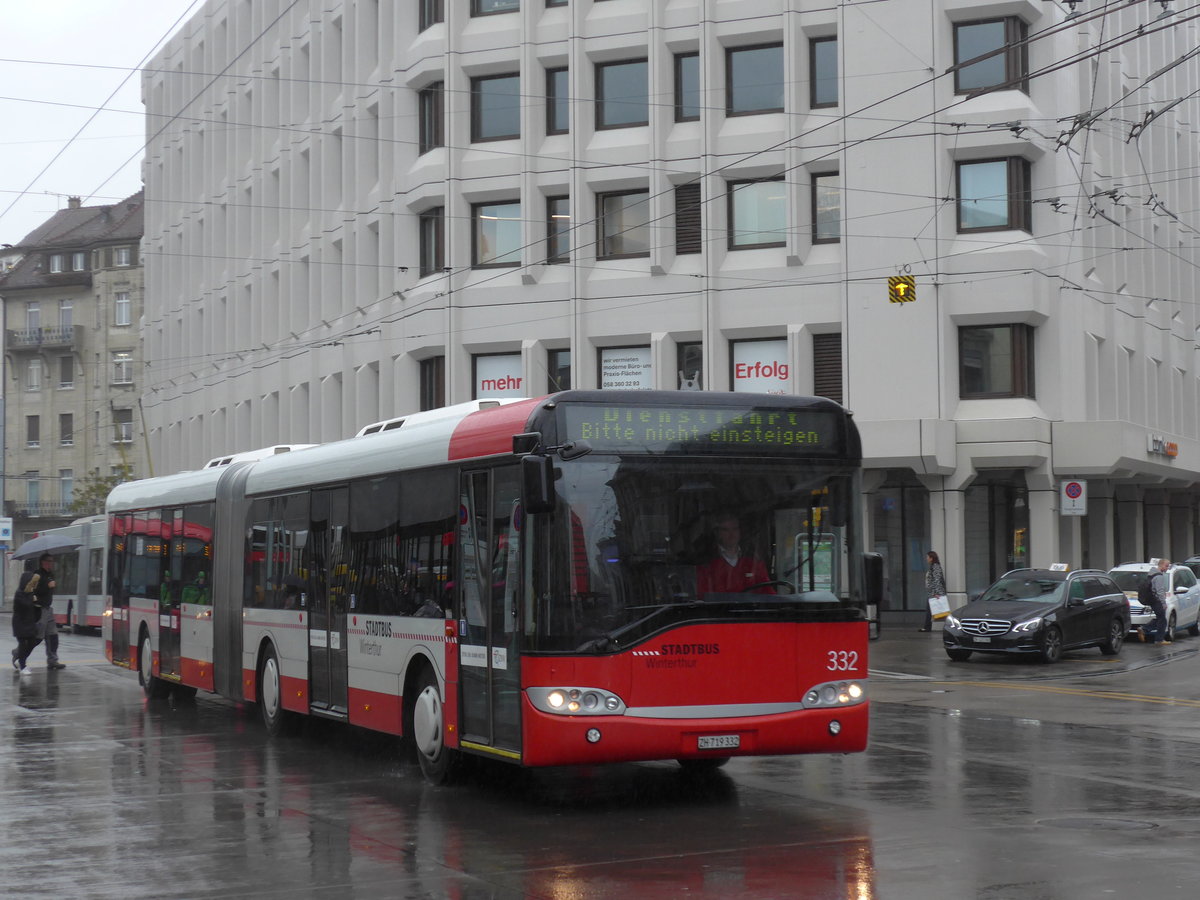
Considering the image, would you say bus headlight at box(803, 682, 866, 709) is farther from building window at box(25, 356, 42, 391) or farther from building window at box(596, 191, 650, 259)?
building window at box(25, 356, 42, 391)

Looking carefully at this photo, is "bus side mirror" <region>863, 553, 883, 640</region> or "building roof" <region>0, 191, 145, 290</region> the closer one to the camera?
"bus side mirror" <region>863, 553, 883, 640</region>

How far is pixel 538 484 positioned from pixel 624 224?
32074mm

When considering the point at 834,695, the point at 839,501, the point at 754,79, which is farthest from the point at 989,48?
the point at 834,695

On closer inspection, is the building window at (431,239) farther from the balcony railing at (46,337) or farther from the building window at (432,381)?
the balcony railing at (46,337)

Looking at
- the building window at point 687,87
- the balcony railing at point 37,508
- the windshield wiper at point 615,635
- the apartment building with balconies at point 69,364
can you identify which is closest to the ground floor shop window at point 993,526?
the building window at point 687,87

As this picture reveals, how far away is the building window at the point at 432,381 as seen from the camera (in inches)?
1756

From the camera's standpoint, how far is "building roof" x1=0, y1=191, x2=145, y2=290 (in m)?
96.1

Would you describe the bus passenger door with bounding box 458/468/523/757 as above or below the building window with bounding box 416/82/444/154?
below

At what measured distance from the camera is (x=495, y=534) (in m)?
11.9

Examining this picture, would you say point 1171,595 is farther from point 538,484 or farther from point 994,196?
point 538,484

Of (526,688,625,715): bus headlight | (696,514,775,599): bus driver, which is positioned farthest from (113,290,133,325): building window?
(526,688,625,715): bus headlight

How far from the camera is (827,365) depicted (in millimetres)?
40375

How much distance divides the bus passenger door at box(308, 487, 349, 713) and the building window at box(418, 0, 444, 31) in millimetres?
30678

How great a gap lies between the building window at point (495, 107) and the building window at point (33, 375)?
60.0m
